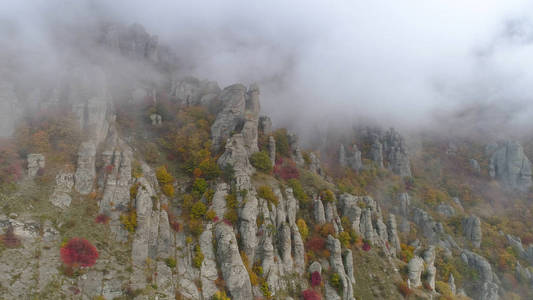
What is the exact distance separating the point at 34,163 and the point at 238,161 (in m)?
35.1

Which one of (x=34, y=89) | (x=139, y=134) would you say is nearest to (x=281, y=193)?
(x=139, y=134)

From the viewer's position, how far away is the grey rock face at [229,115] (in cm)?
7800

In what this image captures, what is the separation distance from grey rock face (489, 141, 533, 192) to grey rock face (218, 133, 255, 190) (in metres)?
151

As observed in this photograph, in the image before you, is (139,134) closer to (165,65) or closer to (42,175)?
(42,175)

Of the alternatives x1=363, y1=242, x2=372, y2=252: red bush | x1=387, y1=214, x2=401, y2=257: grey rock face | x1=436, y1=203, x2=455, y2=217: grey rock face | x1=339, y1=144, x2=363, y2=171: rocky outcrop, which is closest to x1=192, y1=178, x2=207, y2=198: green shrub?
x1=363, y1=242, x2=372, y2=252: red bush

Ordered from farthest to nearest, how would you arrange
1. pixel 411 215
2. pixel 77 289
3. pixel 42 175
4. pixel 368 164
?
pixel 368 164
pixel 411 215
pixel 42 175
pixel 77 289

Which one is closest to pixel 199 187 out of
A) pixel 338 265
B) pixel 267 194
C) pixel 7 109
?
pixel 267 194

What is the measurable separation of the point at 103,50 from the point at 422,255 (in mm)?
109635

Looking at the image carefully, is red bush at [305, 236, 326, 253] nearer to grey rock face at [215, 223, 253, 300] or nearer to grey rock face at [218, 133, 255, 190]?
grey rock face at [218, 133, 255, 190]

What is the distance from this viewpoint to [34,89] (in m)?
60.8

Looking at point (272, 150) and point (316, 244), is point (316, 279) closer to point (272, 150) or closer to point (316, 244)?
point (316, 244)

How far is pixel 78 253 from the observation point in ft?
131

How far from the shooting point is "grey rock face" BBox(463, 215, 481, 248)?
343 ft

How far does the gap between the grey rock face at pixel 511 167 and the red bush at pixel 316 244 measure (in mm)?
143237
